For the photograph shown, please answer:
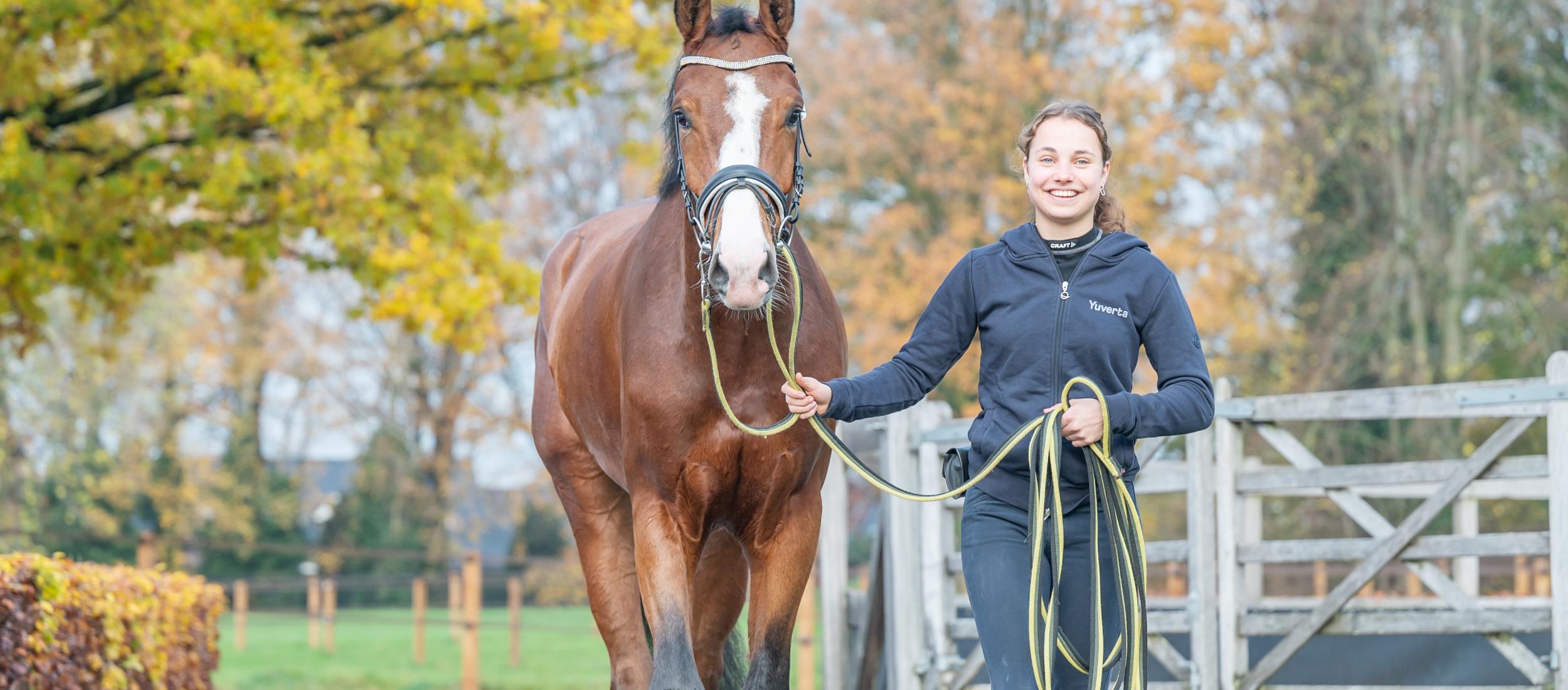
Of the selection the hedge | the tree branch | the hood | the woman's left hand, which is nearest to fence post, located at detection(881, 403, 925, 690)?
the hedge

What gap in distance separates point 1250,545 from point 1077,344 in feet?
11.2

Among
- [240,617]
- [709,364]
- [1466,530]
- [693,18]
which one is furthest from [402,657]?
[693,18]

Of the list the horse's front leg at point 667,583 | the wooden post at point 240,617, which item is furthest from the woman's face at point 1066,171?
the wooden post at point 240,617

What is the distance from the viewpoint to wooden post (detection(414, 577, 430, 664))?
1628 cm

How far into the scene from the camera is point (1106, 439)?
2.79 m

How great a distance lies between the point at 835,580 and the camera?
7648 mm

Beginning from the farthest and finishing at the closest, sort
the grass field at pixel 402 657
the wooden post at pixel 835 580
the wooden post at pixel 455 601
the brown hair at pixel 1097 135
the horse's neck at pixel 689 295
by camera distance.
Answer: the wooden post at pixel 455 601 < the grass field at pixel 402 657 < the wooden post at pixel 835 580 < the horse's neck at pixel 689 295 < the brown hair at pixel 1097 135

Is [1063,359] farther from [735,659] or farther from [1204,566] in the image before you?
[1204,566]

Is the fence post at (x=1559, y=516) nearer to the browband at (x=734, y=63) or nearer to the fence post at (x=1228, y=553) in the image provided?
the fence post at (x=1228, y=553)

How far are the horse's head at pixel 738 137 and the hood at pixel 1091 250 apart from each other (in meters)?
0.49

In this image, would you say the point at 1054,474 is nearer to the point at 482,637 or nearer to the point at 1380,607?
the point at 1380,607

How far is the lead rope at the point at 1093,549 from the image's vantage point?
278 cm

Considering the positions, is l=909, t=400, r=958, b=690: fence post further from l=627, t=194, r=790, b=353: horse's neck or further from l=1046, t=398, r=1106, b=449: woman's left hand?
l=1046, t=398, r=1106, b=449: woman's left hand

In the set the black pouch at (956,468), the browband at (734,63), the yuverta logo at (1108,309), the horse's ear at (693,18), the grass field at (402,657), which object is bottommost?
the grass field at (402,657)
